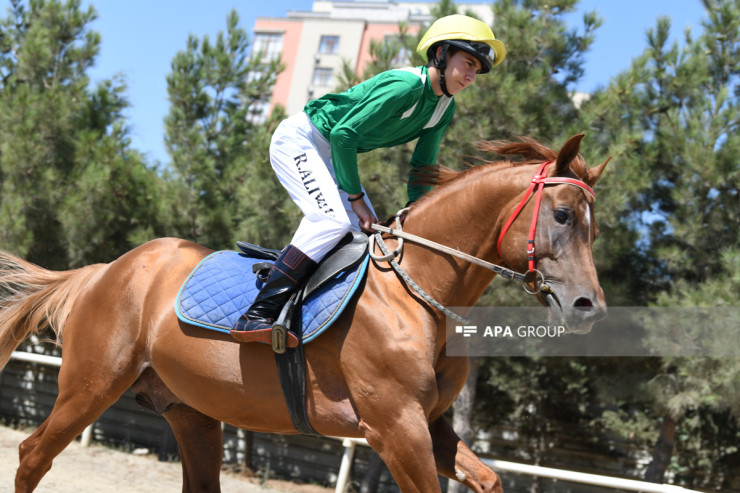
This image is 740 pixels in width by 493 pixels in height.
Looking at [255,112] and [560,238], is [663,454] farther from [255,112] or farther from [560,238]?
[255,112]

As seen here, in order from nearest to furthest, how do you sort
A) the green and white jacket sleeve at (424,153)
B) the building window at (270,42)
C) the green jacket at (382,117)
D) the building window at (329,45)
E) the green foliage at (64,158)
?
the green jacket at (382,117)
the green and white jacket sleeve at (424,153)
the green foliage at (64,158)
the building window at (329,45)
the building window at (270,42)

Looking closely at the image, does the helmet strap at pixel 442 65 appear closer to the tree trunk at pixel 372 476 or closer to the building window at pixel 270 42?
the tree trunk at pixel 372 476

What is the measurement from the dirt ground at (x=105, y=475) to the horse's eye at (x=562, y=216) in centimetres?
549

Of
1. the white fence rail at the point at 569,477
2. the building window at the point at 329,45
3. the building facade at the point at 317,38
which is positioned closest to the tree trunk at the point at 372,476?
the white fence rail at the point at 569,477

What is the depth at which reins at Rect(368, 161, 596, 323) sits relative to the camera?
2891 mm

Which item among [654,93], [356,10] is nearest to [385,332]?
[654,93]

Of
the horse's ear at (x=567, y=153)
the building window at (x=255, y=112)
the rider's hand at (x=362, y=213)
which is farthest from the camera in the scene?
the building window at (x=255, y=112)

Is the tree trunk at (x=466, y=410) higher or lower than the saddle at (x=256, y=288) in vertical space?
lower

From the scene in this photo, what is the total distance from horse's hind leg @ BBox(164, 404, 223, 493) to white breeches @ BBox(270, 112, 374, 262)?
1.50 m

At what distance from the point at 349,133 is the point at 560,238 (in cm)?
109

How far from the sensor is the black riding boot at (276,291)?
3.20 m

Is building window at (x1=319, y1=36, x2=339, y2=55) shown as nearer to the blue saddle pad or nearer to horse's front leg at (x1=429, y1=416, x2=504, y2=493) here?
the blue saddle pad

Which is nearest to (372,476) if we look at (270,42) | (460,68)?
(460,68)

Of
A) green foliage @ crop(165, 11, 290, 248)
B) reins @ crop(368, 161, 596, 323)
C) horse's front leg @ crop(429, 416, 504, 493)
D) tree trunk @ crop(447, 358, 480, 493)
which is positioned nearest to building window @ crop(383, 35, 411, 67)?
green foliage @ crop(165, 11, 290, 248)
